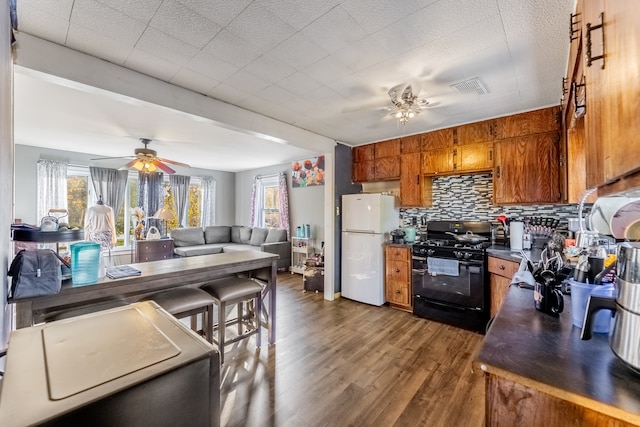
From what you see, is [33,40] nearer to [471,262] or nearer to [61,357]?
[61,357]

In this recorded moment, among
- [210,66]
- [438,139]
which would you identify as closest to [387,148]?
[438,139]

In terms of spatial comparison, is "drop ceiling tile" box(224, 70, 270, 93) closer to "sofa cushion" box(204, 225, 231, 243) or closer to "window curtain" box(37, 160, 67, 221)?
"window curtain" box(37, 160, 67, 221)

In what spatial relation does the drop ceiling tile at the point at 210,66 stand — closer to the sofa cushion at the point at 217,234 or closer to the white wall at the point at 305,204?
the white wall at the point at 305,204

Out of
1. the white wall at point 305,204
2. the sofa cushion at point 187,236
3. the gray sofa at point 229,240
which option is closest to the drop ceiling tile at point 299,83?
the white wall at point 305,204

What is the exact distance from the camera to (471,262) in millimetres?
3000

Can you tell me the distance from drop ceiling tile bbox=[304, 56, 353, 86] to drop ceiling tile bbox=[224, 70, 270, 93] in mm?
444

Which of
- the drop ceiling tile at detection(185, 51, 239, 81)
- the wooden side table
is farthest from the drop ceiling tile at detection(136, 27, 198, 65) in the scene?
the wooden side table

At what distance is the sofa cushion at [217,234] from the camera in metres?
6.77

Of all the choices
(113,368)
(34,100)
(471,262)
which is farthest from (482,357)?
(34,100)

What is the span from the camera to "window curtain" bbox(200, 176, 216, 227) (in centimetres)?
716

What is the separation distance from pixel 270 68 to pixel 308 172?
3.68 meters

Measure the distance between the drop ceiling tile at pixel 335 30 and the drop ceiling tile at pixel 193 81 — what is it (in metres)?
1.03

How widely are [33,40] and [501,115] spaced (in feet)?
13.3

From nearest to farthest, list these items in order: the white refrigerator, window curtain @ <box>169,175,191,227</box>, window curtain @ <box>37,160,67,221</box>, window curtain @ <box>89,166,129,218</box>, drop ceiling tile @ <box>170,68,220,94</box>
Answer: drop ceiling tile @ <box>170,68,220,94</box>, the white refrigerator, window curtain @ <box>37,160,67,221</box>, window curtain @ <box>89,166,129,218</box>, window curtain @ <box>169,175,191,227</box>
